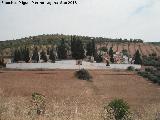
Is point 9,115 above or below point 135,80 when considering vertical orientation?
above

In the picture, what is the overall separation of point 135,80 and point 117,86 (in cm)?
763

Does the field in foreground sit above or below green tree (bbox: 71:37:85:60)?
below

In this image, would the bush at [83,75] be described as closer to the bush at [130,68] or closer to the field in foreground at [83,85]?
the field in foreground at [83,85]

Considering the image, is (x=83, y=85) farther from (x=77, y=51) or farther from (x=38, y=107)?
(x=38, y=107)

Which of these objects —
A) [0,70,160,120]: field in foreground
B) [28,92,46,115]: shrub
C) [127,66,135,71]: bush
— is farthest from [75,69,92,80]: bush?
[28,92,46,115]: shrub

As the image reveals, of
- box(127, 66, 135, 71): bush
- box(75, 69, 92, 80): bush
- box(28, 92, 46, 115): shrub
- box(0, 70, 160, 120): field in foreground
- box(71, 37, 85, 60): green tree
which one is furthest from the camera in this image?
box(71, 37, 85, 60): green tree

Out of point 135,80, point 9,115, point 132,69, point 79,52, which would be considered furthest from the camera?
point 79,52

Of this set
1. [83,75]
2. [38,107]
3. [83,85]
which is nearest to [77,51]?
[83,75]

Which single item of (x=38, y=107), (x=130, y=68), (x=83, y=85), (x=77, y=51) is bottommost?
(x=83, y=85)

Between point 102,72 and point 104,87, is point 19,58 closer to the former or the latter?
point 102,72

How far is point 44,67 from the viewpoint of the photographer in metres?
90.2

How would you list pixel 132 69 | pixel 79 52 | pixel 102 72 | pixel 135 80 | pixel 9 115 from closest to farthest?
pixel 9 115 < pixel 135 80 < pixel 102 72 < pixel 132 69 < pixel 79 52

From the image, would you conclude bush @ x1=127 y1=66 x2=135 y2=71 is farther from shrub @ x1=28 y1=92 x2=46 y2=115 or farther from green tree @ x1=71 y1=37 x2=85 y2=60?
shrub @ x1=28 y1=92 x2=46 y2=115

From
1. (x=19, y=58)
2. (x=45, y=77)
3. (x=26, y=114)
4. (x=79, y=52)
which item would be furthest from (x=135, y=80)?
(x=26, y=114)
